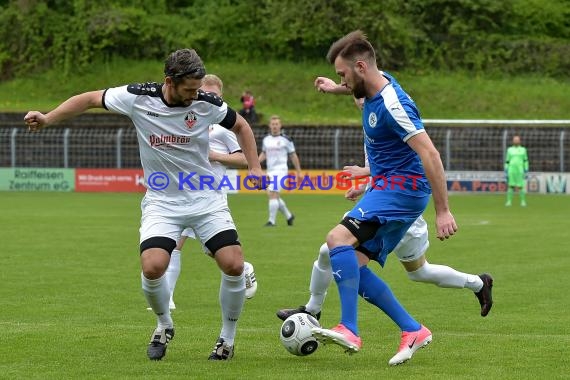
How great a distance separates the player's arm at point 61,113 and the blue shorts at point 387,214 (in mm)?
1870

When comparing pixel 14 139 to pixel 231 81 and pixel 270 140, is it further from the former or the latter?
pixel 270 140

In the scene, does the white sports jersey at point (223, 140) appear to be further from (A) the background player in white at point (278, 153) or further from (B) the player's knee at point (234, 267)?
(A) the background player in white at point (278, 153)

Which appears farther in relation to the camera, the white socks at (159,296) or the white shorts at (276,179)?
the white shorts at (276,179)

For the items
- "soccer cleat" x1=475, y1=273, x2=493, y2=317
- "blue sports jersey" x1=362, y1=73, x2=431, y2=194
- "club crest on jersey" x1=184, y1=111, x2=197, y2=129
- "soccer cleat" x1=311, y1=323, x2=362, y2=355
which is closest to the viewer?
"soccer cleat" x1=311, y1=323, x2=362, y2=355

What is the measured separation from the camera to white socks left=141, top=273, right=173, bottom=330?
7621 mm

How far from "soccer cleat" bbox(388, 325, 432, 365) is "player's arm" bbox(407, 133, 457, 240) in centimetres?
76

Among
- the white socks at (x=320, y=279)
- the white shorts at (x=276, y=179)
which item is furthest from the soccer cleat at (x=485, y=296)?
the white shorts at (x=276, y=179)

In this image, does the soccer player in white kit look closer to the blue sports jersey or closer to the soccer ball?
the soccer ball

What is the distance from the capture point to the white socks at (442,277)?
28.1 ft

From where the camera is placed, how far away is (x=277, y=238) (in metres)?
19.6

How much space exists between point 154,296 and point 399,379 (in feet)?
5.97

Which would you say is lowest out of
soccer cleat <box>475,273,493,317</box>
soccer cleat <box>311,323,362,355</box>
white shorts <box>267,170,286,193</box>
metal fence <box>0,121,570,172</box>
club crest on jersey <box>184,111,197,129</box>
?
metal fence <box>0,121,570,172</box>

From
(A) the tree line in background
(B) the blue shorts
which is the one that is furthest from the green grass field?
(A) the tree line in background

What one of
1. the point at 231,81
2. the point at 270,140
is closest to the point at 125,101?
the point at 270,140
